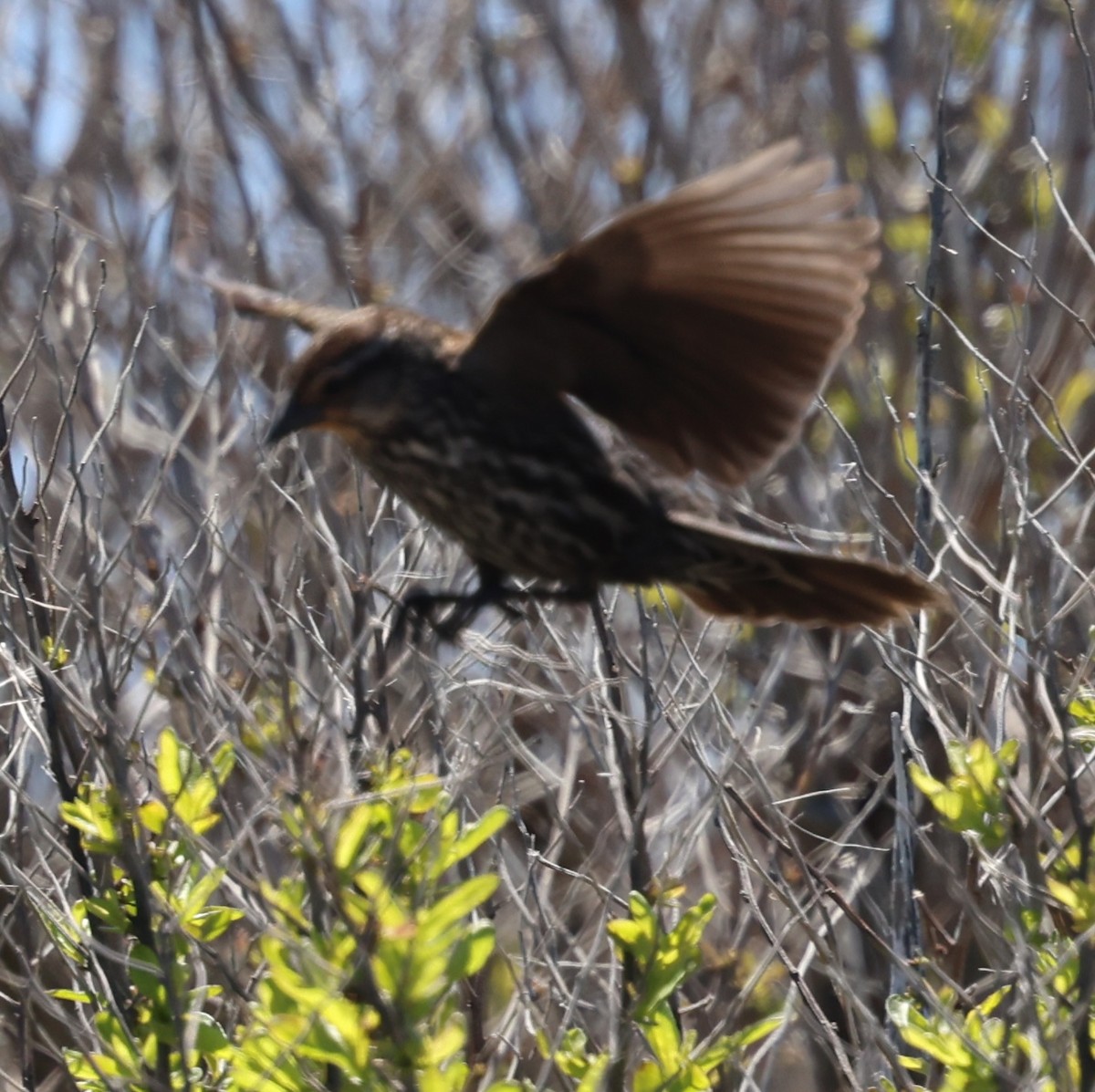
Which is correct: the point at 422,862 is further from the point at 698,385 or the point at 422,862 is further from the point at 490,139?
the point at 490,139

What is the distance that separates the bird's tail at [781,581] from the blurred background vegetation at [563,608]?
0.39 ft

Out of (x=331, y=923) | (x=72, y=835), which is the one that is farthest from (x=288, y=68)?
(x=331, y=923)

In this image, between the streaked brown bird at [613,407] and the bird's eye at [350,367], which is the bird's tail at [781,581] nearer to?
the streaked brown bird at [613,407]

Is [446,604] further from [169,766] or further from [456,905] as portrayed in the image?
[456,905]

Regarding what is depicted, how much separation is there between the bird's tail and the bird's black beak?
852 mm

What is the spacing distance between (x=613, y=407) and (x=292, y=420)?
72cm

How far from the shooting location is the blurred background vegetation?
3.23 metres

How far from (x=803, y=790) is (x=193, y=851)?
2.43 meters

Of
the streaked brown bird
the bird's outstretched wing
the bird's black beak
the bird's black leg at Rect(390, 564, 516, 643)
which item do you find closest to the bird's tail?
the streaked brown bird

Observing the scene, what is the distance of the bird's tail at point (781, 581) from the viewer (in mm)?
3826

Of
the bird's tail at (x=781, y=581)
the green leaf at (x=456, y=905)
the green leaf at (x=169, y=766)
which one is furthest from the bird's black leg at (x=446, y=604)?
the green leaf at (x=456, y=905)

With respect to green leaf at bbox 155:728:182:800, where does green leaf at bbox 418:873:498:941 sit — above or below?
above

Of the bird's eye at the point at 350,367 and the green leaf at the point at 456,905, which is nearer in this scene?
the green leaf at the point at 456,905

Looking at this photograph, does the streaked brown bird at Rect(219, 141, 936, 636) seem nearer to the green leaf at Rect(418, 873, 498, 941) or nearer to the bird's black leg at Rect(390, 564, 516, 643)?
the bird's black leg at Rect(390, 564, 516, 643)
